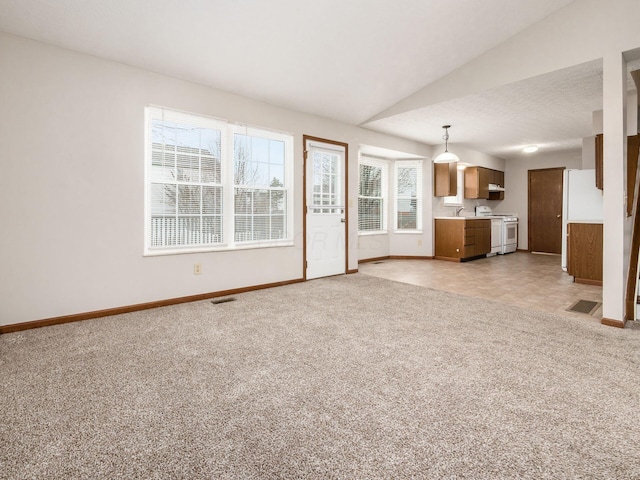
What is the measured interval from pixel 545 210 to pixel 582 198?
3.61m

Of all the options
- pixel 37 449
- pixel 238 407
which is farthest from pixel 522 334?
pixel 37 449

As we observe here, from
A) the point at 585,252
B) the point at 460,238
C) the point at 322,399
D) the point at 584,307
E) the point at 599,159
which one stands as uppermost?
the point at 599,159

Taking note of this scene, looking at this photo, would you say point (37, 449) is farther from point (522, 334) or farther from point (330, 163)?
point (330, 163)

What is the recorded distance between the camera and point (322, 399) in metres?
1.74

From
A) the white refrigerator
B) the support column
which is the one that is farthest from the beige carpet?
the white refrigerator

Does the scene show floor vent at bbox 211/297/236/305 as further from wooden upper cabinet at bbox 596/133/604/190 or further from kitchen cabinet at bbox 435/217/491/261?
kitchen cabinet at bbox 435/217/491/261

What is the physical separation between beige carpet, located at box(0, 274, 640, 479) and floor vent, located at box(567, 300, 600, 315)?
400mm

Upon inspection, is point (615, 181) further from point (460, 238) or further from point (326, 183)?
point (460, 238)

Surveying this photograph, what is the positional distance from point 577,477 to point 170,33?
13.1 ft

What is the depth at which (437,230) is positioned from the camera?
290 inches

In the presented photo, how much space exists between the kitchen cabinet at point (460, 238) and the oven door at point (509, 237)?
98cm

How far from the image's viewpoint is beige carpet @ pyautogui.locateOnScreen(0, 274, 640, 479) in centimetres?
128

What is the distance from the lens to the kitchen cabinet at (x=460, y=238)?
22.7 ft

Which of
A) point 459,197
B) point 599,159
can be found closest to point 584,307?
point 599,159
